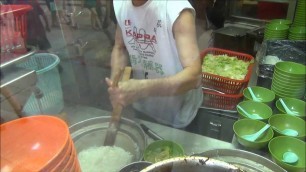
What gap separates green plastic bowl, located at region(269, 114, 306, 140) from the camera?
68cm

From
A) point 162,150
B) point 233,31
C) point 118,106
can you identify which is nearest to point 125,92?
point 118,106

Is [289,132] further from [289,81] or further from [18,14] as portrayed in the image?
[18,14]

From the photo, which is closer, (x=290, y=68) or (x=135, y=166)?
(x=135, y=166)

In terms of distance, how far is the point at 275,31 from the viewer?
0.77m

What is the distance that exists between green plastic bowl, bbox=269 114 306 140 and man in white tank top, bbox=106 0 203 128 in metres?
0.30

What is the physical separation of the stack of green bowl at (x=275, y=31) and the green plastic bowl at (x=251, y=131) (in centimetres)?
28

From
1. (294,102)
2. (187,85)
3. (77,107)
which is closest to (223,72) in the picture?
(187,85)

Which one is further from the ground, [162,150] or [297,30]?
[297,30]

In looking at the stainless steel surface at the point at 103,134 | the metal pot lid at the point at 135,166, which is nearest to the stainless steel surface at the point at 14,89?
the stainless steel surface at the point at 103,134

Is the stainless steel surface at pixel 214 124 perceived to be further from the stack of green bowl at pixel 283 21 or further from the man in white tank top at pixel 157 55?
the stack of green bowl at pixel 283 21

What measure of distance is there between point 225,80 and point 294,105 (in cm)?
30

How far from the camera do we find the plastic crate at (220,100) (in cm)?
94

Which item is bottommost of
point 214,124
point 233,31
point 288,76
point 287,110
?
point 214,124

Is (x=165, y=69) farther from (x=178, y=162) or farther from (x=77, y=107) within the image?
(x=178, y=162)
